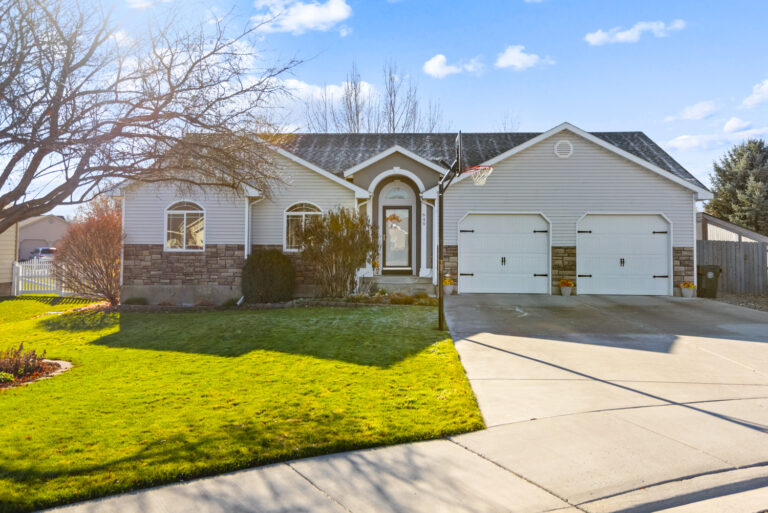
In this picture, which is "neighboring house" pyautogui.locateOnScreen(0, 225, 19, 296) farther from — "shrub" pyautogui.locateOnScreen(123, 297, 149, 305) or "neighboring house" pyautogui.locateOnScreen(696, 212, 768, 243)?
"neighboring house" pyautogui.locateOnScreen(696, 212, 768, 243)

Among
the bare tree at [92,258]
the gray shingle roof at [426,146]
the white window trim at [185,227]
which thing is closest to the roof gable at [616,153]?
the gray shingle roof at [426,146]

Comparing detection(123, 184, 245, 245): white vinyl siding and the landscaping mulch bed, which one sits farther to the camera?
detection(123, 184, 245, 245): white vinyl siding

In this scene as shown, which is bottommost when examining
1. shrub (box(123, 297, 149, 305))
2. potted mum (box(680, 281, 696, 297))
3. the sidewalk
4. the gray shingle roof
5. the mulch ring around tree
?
the mulch ring around tree

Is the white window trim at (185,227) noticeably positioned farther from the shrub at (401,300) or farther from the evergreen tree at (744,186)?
the evergreen tree at (744,186)

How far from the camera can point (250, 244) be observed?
15.3 m

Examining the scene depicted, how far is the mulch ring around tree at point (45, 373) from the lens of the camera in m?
6.73

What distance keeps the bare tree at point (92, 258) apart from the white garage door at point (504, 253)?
1049cm

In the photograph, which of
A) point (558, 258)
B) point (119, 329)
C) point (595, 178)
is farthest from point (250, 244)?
point (595, 178)

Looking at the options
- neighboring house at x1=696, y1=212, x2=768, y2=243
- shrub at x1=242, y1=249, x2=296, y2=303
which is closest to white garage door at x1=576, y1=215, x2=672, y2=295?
neighboring house at x1=696, y1=212, x2=768, y2=243

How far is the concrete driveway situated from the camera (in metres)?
3.35

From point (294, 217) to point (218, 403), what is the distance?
34.2ft

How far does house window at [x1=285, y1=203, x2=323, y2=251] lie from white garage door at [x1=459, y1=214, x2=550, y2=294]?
452cm

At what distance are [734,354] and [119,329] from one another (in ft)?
37.9

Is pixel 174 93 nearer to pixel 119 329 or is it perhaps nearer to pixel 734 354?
pixel 119 329
